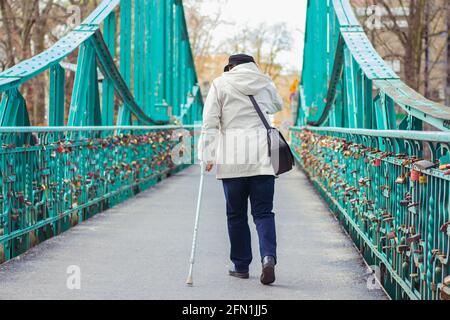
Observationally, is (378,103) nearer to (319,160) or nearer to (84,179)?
(84,179)

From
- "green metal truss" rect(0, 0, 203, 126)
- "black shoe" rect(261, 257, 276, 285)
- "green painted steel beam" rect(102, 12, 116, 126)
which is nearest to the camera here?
"black shoe" rect(261, 257, 276, 285)

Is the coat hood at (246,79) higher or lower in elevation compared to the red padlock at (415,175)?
higher

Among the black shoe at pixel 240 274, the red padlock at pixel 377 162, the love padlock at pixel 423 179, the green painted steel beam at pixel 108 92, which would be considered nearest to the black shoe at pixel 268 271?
the black shoe at pixel 240 274

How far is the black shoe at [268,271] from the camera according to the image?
20.8ft

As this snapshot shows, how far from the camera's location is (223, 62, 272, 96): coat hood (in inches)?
257

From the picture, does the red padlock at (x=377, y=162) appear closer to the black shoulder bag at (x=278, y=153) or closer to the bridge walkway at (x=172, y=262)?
the black shoulder bag at (x=278, y=153)

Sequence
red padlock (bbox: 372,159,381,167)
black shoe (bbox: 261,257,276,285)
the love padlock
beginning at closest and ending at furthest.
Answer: the love padlock < black shoe (bbox: 261,257,276,285) < red padlock (bbox: 372,159,381,167)

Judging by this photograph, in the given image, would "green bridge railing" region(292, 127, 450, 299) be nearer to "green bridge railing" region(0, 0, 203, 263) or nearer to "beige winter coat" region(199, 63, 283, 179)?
"beige winter coat" region(199, 63, 283, 179)

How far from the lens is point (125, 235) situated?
29.7 ft

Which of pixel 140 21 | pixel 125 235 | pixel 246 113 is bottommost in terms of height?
pixel 125 235

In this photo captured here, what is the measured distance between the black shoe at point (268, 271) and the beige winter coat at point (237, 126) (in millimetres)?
551

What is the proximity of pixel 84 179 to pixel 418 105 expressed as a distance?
450 centimetres

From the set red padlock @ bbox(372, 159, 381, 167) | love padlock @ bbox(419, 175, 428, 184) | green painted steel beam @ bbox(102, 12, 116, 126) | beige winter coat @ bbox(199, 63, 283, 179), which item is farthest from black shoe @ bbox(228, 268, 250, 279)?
green painted steel beam @ bbox(102, 12, 116, 126)
